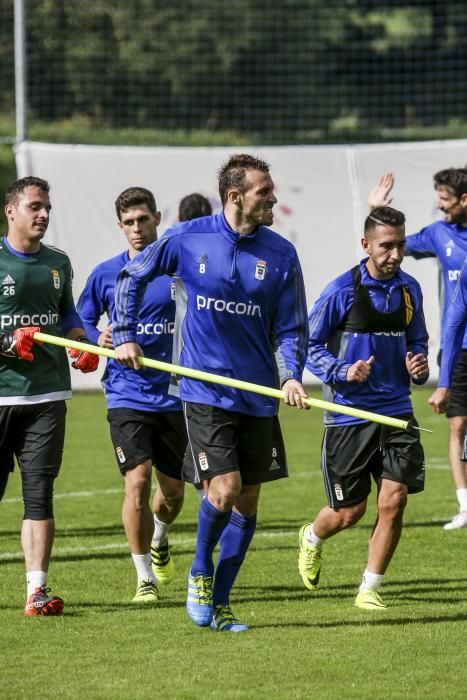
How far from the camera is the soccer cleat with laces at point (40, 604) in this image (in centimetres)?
694

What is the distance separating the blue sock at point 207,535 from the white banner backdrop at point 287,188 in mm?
12102

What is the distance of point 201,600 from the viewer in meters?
6.47

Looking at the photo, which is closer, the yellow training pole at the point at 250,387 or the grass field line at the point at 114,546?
the yellow training pole at the point at 250,387

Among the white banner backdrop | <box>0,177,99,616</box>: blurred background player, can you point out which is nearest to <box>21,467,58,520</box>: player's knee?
<box>0,177,99,616</box>: blurred background player

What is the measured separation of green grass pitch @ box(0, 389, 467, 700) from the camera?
18.1 ft

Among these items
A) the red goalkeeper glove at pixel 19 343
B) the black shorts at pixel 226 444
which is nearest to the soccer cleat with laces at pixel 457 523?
the black shorts at pixel 226 444

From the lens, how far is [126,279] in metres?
6.64

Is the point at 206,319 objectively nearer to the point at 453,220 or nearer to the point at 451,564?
the point at 451,564

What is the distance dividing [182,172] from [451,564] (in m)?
11.2

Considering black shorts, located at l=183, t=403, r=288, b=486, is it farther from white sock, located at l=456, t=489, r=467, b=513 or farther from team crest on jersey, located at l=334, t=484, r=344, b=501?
white sock, located at l=456, t=489, r=467, b=513

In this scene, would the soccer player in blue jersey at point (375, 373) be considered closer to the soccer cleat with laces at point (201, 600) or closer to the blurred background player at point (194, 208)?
the soccer cleat with laces at point (201, 600)

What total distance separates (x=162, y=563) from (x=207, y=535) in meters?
1.76

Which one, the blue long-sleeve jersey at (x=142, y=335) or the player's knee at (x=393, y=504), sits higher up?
the blue long-sleeve jersey at (x=142, y=335)

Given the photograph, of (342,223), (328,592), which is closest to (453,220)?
(328,592)
